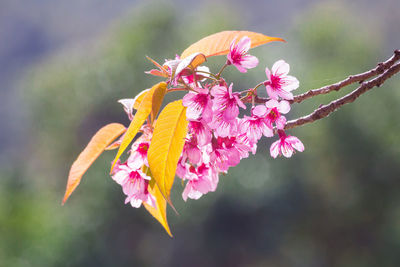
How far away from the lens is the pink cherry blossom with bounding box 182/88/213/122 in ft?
1.49

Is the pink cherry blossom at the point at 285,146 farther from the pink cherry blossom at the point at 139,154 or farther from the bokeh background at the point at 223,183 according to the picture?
the bokeh background at the point at 223,183

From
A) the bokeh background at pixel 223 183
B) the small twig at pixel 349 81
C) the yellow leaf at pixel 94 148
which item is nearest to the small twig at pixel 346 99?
the small twig at pixel 349 81

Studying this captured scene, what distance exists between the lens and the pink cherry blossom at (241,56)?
49cm

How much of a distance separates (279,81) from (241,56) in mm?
53

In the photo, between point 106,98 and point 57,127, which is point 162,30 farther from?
point 57,127

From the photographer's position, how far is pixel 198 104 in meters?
0.46

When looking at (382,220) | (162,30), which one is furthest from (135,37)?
(382,220)

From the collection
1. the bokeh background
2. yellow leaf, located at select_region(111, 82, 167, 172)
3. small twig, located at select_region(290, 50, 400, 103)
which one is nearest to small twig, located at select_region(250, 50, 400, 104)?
small twig, located at select_region(290, 50, 400, 103)

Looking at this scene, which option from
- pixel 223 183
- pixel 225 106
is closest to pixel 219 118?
pixel 225 106

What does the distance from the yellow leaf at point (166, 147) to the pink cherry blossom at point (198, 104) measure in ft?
0.08

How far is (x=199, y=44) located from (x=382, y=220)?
7.67 m

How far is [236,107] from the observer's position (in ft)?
1.49

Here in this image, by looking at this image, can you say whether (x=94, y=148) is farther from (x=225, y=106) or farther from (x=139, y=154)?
(x=225, y=106)

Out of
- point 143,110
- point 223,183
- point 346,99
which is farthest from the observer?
point 223,183
